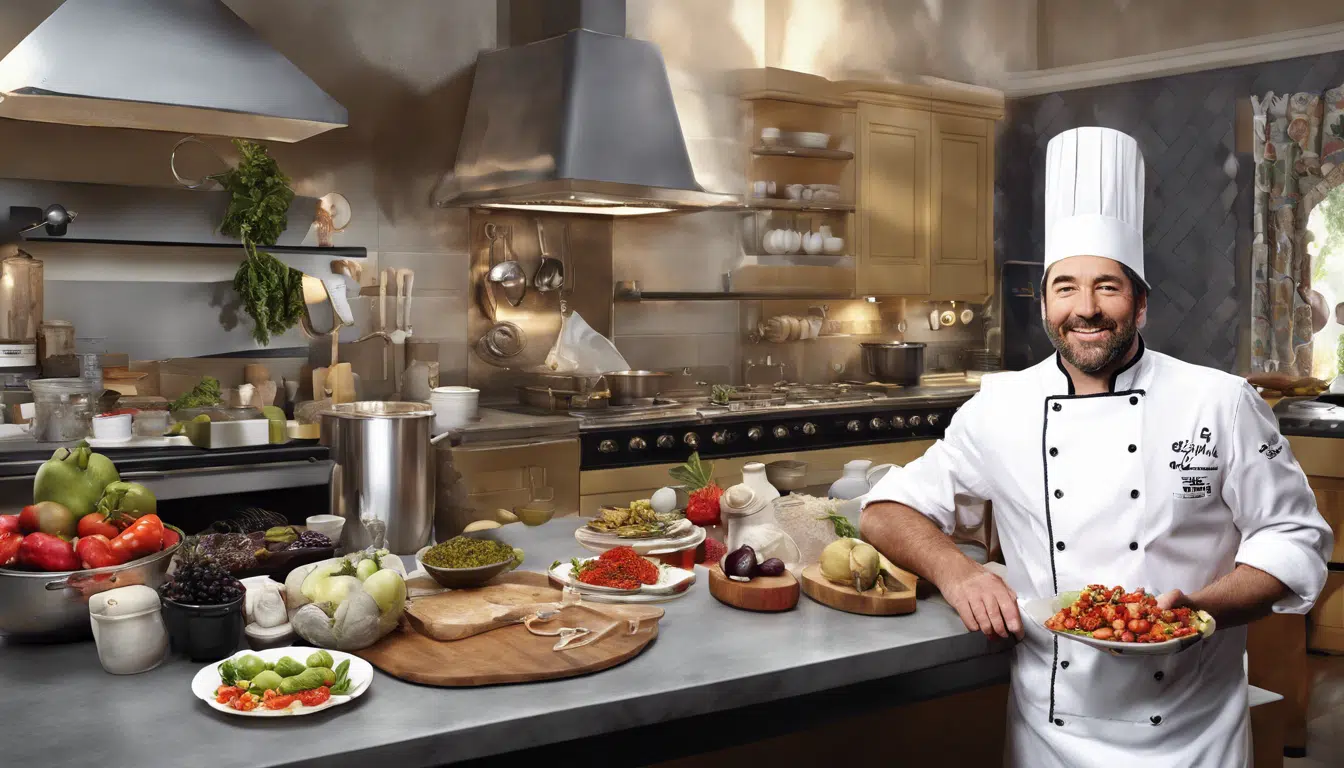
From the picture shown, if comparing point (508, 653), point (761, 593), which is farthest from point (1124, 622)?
point (508, 653)

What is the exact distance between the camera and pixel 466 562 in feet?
7.06

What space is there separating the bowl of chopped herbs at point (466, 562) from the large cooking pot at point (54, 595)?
503mm

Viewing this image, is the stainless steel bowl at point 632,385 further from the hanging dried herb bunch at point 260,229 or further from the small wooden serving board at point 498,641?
the small wooden serving board at point 498,641

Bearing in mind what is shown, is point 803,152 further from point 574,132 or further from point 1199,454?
point 1199,454

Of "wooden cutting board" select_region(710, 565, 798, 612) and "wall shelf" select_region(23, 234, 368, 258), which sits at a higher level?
"wall shelf" select_region(23, 234, 368, 258)

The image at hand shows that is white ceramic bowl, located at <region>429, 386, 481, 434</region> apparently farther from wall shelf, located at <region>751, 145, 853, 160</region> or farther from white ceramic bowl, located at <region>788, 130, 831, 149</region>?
white ceramic bowl, located at <region>788, 130, 831, 149</region>

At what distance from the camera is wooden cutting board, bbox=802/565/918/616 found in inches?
81.7

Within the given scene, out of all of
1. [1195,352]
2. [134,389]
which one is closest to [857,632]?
[134,389]

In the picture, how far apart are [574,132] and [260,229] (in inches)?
52.9

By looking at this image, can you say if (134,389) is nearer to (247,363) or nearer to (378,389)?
(247,363)

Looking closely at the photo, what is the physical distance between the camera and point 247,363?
190 inches

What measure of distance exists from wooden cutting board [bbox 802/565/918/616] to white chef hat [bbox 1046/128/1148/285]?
0.70m

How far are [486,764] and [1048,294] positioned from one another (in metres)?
1.33

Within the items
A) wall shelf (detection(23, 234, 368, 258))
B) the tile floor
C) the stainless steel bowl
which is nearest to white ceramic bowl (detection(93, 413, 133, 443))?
wall shelf (detection(23, 234, 368, 258))
